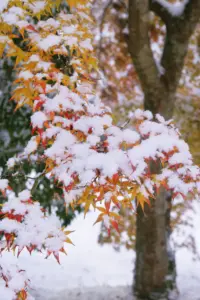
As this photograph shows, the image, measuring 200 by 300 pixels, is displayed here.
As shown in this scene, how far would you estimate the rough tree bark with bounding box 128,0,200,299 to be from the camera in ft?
12.9

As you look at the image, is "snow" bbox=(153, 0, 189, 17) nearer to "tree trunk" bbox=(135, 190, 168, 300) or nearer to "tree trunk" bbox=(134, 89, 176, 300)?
"tree trunk" bbox=(134, 89, 176, 300)

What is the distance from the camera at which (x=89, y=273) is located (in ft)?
27.5

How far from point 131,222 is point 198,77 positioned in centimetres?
302

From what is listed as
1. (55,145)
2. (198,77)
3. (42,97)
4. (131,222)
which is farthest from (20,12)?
(131,222)

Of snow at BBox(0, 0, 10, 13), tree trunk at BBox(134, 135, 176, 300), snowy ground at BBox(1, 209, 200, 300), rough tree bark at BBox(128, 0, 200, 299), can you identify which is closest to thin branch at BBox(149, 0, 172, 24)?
rough tree bark at BBox(128, 0, 200, 299)

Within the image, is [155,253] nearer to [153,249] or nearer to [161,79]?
[153,249]

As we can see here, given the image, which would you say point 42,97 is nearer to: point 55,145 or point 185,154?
point 55,145

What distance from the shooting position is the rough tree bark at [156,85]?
12.9 feet

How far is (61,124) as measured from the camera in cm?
217

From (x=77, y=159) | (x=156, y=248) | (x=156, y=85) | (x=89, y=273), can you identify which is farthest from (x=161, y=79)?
(x=89, y=273)

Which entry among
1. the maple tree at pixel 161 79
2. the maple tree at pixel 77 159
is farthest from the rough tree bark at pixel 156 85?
the maple tree at pixel 77 159

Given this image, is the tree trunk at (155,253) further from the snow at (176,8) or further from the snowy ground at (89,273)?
the snow at (176,8)

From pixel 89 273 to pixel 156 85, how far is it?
226 inches

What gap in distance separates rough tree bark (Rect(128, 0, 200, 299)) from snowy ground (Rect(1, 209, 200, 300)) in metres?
0.57
